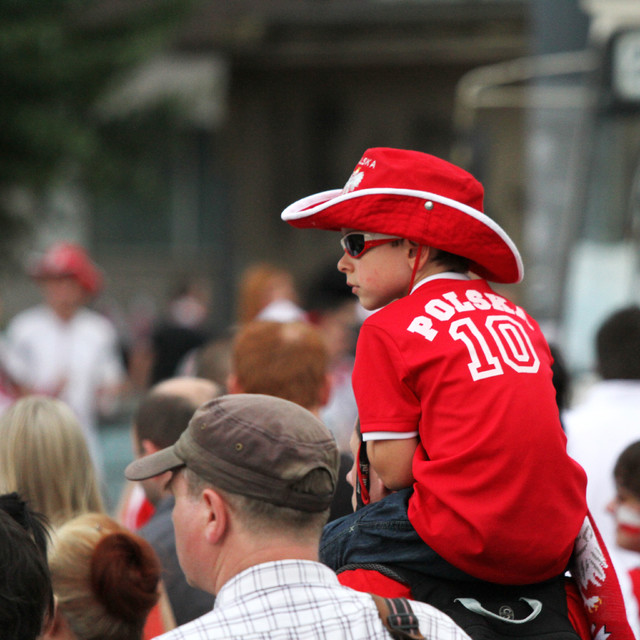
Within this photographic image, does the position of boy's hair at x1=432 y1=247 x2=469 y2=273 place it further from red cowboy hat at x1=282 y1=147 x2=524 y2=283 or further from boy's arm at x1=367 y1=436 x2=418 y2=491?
boy's arm at x1=367 y1=436 x2=418 y2=491

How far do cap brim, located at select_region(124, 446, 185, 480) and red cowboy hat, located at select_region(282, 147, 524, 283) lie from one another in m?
0.70

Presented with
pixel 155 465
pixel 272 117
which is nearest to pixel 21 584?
pixel 155 465

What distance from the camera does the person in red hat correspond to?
8398 mm

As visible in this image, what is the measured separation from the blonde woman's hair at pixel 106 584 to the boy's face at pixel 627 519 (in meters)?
1.41

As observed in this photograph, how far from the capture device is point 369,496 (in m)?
2.52

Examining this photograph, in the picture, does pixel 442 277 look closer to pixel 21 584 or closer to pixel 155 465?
pixel 155 465

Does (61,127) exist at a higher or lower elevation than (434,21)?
lower

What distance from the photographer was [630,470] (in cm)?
326

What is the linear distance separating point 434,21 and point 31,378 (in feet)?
51.7

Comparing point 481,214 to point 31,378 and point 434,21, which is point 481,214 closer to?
point 31,378

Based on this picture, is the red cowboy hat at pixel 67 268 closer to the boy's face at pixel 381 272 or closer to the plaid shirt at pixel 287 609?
the boy's face at pixel 381 272

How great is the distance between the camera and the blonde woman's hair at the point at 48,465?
140 inches

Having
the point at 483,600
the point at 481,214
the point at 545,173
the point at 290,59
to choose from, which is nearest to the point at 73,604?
the point at 483,600

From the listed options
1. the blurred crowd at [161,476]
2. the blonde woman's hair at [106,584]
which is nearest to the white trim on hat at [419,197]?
the blurred crowd at [161,476]
